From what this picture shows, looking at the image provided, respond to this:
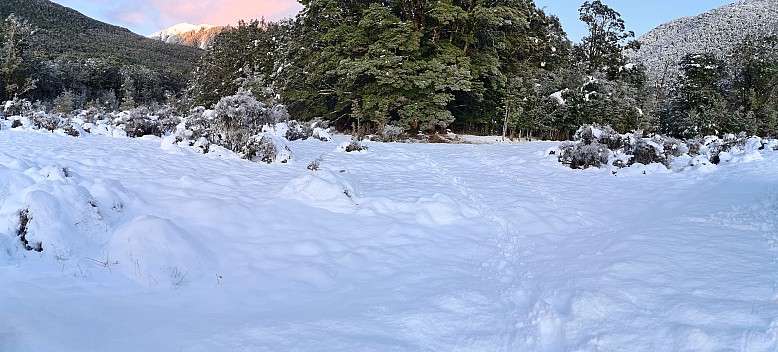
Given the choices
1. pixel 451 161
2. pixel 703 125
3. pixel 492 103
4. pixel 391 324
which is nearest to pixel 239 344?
pixel 391 324

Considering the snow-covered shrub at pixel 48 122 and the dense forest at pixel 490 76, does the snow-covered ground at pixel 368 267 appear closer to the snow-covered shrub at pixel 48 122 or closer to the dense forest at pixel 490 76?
the snow-covered shrub at pixel 48 122

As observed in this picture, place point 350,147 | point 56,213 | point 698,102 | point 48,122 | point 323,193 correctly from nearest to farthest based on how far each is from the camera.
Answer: point 56,213, point 323,193, point 350,147, point 48,122, point 698,102

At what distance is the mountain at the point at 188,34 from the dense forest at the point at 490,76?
8767 cm

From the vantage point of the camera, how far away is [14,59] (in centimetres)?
2867

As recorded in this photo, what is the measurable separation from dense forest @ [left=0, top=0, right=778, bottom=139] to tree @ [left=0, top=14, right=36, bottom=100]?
957 centimetres

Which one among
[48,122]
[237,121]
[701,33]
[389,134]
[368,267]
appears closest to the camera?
[368,267]

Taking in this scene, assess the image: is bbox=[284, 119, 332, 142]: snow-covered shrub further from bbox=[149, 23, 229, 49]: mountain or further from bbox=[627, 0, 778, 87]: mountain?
bbox=[149, 23, 229, 49]: mountain

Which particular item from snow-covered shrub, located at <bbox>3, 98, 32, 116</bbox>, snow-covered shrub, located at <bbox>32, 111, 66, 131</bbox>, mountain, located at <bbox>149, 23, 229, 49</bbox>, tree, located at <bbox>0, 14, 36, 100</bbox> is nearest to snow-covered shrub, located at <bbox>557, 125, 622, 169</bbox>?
snow-covered shrub, located at <bbox>32, 111, 66, 131</bbox>

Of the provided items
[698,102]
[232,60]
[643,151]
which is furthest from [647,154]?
[232,60]

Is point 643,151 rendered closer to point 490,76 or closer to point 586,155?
point 586,155

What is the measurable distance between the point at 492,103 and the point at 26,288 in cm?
1937

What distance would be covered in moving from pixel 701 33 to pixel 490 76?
33636 mm

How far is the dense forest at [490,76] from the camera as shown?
16609mm

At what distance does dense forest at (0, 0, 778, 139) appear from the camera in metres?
16.6
